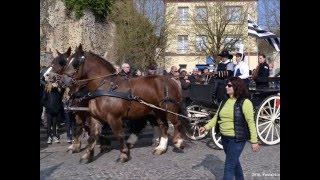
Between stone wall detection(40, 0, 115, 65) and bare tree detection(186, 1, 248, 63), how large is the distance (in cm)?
741

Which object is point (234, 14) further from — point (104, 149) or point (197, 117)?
point (104, 149)

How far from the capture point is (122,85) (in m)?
8.16

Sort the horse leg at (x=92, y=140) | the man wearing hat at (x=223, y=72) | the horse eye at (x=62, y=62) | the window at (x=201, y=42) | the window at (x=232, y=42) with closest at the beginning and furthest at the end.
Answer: the horse leg at (x=92, y=140)
the horse eye at (x=62, y=62)
the man wearing hat at (x=223, y=72)
the window at (x=232, y=42)
the window at (x=201, y=42)

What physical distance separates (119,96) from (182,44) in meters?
31.6

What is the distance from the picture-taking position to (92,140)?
A: 7.75 meters

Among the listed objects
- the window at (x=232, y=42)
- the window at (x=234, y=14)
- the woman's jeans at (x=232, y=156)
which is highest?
the window at (x=234, y=14)

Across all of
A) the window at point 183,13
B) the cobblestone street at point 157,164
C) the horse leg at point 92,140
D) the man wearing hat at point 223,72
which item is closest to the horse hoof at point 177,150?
the cobblestone street at point 157,164

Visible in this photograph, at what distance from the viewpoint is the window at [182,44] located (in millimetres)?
38062

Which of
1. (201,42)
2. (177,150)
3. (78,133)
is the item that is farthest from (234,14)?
(78,133)

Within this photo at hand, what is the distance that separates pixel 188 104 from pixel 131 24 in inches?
768

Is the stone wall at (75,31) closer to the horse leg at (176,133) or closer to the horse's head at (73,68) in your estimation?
the horse leg at (176,133)

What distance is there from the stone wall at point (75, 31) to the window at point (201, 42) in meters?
7.24
